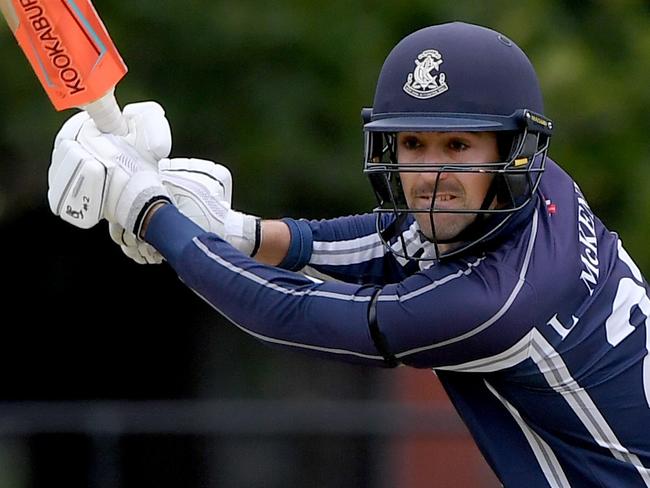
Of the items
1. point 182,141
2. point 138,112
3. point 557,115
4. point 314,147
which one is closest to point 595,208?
point 557,115

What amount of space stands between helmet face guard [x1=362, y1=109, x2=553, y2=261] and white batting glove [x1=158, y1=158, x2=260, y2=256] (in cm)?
45

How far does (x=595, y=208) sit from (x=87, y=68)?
372 cm

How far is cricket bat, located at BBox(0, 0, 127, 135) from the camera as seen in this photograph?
3.68 meters

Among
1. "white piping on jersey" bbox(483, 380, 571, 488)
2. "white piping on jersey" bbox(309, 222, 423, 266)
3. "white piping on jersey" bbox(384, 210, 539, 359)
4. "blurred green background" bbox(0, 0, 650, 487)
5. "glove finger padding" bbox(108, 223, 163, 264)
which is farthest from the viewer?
"blurred green background" bbox(0, 0, 650, 487)

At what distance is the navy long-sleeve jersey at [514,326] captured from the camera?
134 inches

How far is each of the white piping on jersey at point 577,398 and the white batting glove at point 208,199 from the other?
0.83 metres

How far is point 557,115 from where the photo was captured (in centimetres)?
668

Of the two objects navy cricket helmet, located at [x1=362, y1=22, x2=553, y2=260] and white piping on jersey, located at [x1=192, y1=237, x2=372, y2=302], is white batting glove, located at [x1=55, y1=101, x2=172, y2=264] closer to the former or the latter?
white piping on jersey, located at [x1=192, y1=237, x2=372, y2=302]

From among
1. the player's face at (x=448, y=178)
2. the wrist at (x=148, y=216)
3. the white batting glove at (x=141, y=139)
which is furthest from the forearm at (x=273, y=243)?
the player's face at (x=448, y=178)

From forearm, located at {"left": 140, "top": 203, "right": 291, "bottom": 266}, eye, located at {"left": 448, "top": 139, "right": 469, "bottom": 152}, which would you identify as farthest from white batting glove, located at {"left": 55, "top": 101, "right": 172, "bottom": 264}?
eye, located at {"left": 448, "top": 139, "right": 469, "bottom": 152}

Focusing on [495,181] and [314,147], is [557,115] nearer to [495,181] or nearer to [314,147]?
[314,147]

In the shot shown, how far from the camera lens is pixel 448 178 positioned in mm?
3469

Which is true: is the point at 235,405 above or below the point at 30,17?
below

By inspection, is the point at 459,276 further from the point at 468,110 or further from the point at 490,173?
the point at 468,110
